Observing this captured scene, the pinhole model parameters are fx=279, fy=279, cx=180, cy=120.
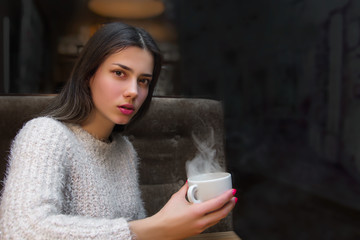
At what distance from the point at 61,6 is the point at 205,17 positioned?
775 mm

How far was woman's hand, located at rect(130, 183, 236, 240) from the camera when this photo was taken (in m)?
0.60

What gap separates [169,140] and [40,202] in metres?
0.85

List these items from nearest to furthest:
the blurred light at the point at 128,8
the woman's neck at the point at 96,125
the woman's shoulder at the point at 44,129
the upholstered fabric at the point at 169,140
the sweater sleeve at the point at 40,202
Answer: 1. the sweater sleeve at the point at 40,202
2. the woman's shoulder at the point at 44,129
3. the woman's neck at the point at 96,125
4. the upholstered fabric at the point at 169,140
5. the blurred light at the point at 128,8

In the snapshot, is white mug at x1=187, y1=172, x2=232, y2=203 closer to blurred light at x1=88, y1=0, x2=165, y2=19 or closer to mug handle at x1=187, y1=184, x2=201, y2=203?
mug handle at x1=187, y1=184, x2=201, y2=203

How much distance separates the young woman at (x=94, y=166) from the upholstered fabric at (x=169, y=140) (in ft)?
1.06

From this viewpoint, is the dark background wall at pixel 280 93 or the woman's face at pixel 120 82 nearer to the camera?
the woman's face at pixel 120 82

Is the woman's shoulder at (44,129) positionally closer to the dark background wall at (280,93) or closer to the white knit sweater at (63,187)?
the white knit sweater at (63,187)

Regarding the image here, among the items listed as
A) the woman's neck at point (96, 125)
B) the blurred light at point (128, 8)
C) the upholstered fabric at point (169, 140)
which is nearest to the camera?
the woman's neck at point (96, 125)

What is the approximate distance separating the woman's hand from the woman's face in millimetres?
283

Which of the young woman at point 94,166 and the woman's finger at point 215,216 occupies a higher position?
the young woman at point 94,166

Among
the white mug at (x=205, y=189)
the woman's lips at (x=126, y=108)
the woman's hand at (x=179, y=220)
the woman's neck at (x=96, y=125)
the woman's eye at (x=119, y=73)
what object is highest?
the woman's eye at (x=119, y=73)

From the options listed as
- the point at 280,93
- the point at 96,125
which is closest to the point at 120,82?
the point at 96,125

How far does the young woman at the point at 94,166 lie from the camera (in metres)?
0.56

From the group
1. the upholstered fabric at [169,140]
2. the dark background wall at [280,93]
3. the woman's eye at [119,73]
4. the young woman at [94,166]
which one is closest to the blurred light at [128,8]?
the dark background wall at [280,93]
